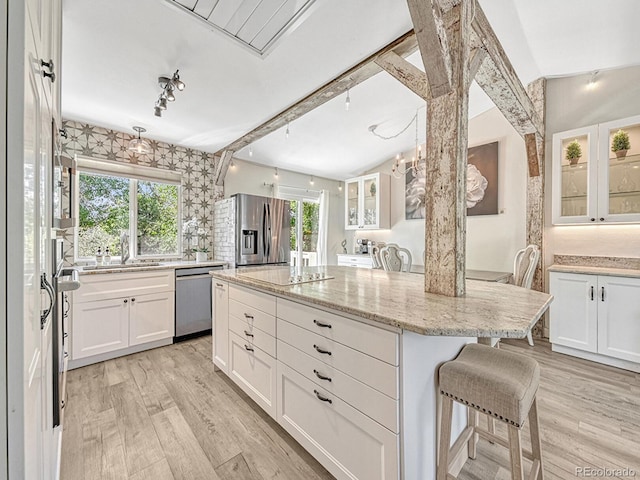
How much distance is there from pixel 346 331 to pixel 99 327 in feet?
8.71

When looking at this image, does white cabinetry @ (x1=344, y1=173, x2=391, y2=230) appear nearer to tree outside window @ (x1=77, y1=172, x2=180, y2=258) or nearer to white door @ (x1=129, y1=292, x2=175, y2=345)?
tree outside window @ (x1=77, y1=172, x2=180, y2=258)

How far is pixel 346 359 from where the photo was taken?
4.09ft

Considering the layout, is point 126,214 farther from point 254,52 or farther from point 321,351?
point 321,351

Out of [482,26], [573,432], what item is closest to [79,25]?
[482,26]

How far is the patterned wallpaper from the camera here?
2.98 meters

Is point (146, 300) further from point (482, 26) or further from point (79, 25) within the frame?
point (482, 26)

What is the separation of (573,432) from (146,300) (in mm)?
3637

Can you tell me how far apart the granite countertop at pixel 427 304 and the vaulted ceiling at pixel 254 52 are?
1.78 meters

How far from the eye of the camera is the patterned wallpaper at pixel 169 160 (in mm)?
2984

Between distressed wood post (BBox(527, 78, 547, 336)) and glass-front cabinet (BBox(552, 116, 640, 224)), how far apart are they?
20 cm

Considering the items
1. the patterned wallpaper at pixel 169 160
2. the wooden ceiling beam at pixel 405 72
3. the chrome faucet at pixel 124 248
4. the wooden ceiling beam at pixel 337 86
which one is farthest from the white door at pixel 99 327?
the wooden ceiling beam at pixel 405 72

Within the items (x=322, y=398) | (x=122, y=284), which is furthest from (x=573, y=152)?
(x=122, y=284)

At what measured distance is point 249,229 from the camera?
3.68 m

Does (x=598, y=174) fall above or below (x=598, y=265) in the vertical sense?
above
